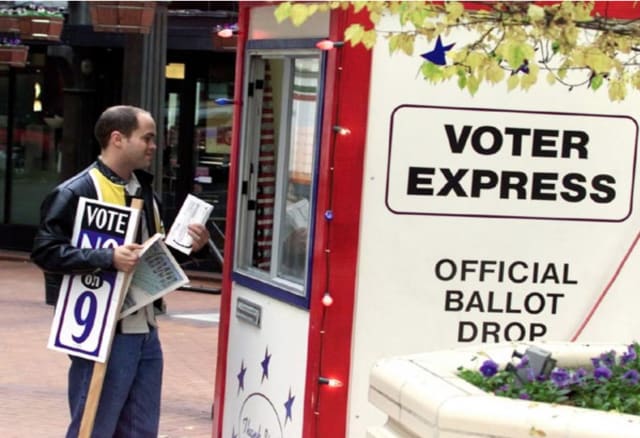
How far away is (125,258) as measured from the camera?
5.43 meters

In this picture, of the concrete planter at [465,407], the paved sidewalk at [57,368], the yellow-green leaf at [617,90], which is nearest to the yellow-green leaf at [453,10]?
the yellow-green leaf at [617,90]

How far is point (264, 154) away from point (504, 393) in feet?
7.76

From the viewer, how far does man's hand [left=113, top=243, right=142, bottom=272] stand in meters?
5.43

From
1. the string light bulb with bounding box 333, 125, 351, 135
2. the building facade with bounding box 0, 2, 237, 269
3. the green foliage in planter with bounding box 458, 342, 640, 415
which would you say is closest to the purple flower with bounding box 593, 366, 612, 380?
the green foliage in planter with bounding box 458, 342, 640, 415

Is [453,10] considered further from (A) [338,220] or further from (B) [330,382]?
(B) [330,382]

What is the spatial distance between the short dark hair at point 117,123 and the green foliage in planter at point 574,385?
2169mm

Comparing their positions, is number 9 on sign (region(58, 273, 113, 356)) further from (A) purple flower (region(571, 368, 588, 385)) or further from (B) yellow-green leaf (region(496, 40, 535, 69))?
(B) yellow-green leaf (region(496, 40, 535, 69))

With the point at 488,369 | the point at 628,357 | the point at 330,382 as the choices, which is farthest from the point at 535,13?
the point at 330,382

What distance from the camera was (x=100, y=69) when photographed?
1950cm

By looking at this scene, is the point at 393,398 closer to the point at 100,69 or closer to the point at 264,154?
the point at 264,154

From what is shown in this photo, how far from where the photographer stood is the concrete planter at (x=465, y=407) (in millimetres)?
3389

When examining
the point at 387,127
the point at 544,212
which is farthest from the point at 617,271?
the point at 387,127

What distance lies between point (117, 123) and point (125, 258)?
2.26 ft

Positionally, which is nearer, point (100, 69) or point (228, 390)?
point (228, 390)
